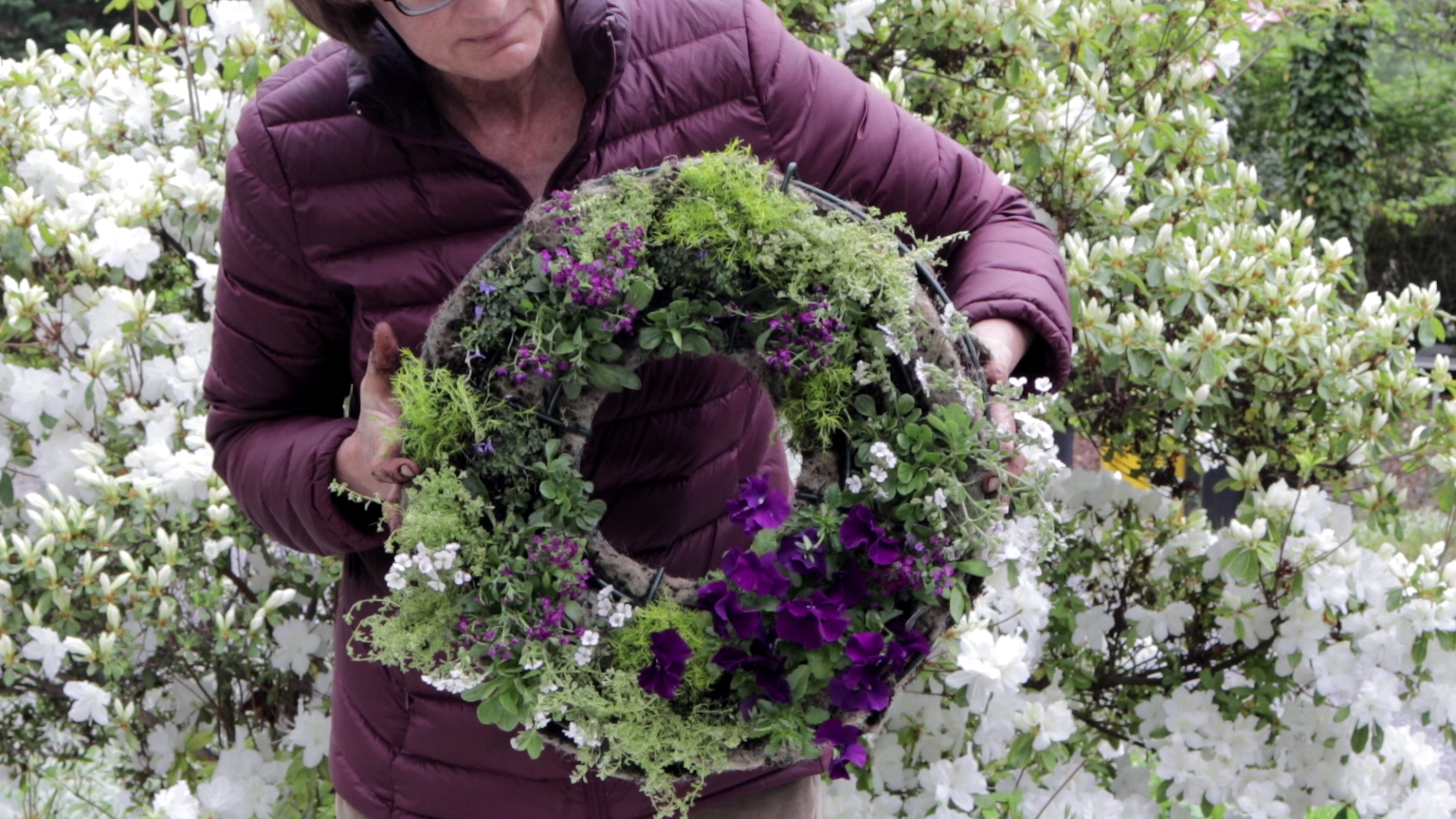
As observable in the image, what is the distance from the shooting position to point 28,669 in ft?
8.04

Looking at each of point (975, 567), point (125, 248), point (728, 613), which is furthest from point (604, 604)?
point (125, 248)

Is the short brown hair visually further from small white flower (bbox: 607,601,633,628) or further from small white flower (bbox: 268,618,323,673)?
small white flower (bbox: 268,618,323,673)

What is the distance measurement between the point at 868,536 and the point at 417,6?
73cm

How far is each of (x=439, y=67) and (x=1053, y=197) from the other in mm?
1532

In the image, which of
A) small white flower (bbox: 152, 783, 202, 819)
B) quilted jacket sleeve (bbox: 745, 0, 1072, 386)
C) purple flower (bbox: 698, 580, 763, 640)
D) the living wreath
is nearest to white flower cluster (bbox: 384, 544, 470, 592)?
the living wreath

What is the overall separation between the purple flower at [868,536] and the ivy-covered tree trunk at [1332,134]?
1017 centimetres

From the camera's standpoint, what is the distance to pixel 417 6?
→ 1.39 metres

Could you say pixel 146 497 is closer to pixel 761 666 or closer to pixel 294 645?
pixel 294 645

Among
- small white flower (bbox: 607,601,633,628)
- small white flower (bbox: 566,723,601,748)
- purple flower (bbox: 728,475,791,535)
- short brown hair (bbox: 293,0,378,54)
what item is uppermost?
short brown hair (bbox: 293,0,378,54)

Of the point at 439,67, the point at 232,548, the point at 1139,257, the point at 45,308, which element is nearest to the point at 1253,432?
the point at 1139,257

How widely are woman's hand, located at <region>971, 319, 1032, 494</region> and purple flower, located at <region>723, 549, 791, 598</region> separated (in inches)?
9.1

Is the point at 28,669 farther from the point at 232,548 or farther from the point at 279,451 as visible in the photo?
the point at 279,451

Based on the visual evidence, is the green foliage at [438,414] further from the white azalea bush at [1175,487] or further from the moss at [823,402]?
the white azalea bush at [1175,487]

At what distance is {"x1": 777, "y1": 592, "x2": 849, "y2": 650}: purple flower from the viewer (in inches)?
53.1
